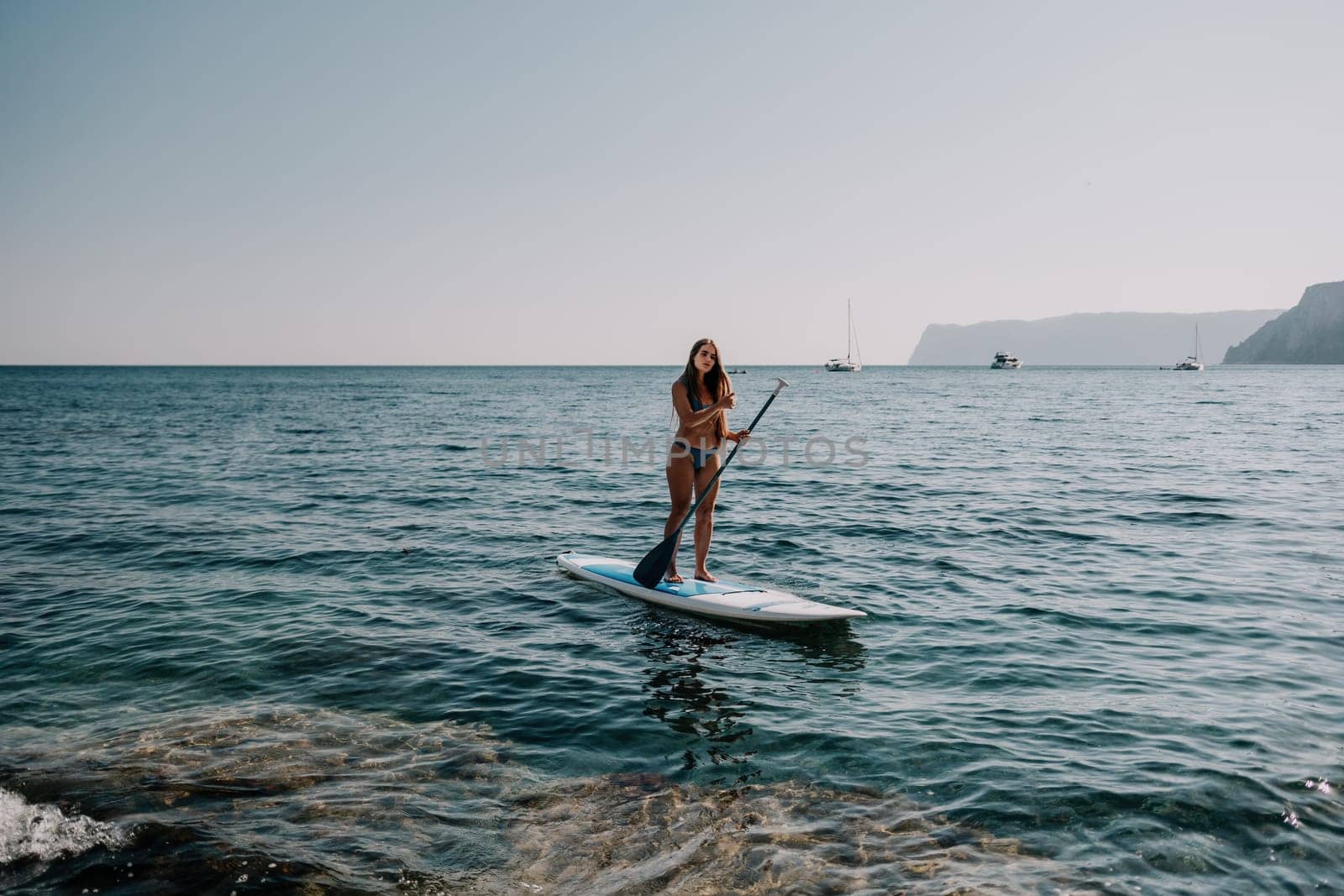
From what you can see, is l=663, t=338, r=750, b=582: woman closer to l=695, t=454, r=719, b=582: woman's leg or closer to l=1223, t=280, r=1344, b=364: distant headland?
l=695, t=454, r=719, b=582: woman's leg

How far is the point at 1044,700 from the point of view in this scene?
696 cm

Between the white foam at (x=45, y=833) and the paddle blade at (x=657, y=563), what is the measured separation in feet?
19.7

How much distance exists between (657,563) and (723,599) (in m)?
1.05

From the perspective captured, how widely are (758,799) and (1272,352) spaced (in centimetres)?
22099

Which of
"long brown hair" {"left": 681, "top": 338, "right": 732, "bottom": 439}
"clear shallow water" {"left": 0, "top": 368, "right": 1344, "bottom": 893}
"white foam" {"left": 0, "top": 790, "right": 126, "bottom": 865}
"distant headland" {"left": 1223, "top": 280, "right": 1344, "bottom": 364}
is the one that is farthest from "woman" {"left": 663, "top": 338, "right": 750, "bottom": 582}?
"distant headland" {"left": 1223, "top": 280, "right": 1344, "bottom": 364}

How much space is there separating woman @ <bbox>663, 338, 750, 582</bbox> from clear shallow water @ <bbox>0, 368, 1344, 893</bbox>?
123cm

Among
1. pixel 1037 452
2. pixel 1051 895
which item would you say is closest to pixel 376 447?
pixel 1037 452

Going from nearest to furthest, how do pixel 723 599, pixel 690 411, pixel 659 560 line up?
1. pixel 690 411
2. pixel 723 599
3. pixel 659 560

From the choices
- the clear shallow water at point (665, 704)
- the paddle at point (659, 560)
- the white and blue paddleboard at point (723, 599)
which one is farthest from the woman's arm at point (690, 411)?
the clear shallow water at point (665, 704)

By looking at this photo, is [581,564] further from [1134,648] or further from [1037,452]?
[1037,452]

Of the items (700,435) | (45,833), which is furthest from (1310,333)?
(45,833)

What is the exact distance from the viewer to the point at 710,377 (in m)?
9.20

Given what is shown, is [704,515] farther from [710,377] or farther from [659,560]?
[710,377]

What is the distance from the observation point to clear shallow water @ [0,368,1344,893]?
4.84m
